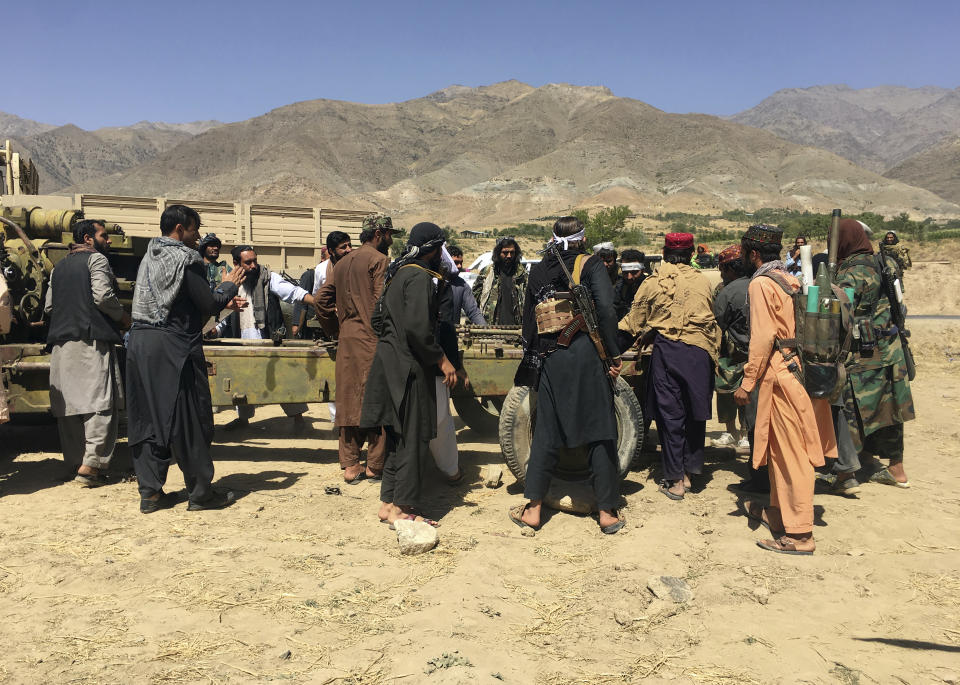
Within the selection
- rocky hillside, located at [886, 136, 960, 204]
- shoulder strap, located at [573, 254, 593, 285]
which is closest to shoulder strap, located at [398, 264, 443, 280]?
shoulder strap, located at [573, 254, 593, 285]

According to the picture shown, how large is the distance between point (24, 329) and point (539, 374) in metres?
4.21

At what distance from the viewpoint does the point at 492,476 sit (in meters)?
4.84

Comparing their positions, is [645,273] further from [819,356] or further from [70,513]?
[70,513]

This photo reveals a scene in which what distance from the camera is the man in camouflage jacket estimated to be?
23.4ft

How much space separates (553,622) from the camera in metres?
2.96

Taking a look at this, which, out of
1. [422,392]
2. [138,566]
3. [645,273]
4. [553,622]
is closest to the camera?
[553,622]

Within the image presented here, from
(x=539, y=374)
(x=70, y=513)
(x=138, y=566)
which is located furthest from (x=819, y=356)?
(x=70, y=513)

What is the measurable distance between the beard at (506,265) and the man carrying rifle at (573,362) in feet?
10.7

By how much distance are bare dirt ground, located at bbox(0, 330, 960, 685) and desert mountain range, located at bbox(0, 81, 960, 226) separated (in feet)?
205

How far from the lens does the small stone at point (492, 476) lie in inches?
189

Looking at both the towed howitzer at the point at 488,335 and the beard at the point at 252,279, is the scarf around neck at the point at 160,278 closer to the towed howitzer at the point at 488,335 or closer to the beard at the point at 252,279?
the towed howitzer at the point at 488,335

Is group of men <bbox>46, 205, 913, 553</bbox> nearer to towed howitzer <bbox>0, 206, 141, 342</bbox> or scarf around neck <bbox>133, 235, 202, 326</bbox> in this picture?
scarf around neck <bbox>133, 235, 202, 326</bbox>

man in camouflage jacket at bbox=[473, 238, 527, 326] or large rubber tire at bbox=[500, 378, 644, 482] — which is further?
man in camouflage jacket at bbox=[473, 238, 527, 326]

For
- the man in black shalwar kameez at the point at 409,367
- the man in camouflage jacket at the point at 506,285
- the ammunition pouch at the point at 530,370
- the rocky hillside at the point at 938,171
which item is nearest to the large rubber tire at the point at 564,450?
the ammunition pouch at the point at 530,370
